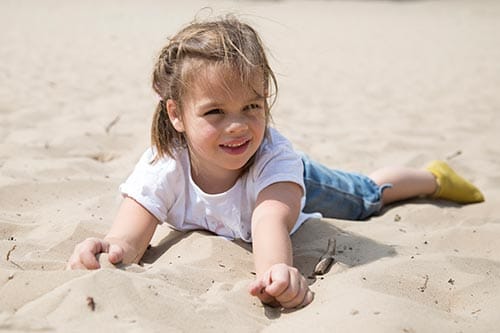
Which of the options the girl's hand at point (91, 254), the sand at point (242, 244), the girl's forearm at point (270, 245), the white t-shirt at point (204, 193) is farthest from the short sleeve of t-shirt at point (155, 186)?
the girl's forearm at point (270, 245)

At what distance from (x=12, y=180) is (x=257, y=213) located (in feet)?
4.39

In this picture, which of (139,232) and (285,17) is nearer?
(139,232)

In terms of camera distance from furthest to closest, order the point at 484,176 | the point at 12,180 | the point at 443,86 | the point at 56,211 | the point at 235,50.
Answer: the point at 443,86
the point at 484,176
the point at 12,180
the point at 56,211
the point at 235,50

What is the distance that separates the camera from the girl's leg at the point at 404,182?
326cm

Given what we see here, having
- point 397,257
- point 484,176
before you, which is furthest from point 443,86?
point 397,257

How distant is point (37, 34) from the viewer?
9.91 m

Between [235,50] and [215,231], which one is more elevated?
[235,50]

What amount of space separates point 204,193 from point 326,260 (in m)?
0.57

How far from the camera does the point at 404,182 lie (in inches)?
129

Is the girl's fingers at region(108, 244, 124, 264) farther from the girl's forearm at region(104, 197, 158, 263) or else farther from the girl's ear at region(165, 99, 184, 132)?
the girl's ear at region(165, 99, 184, 132)

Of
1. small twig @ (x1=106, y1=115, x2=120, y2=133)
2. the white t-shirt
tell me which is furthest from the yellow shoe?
small twig @ (x1=106, y1=115, x2=120, y2=133)

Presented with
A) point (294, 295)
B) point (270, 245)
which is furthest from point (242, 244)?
point (294, 295)

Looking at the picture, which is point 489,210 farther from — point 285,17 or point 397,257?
point 285,17

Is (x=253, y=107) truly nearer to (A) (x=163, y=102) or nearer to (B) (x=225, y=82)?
(B) (x=225, y=82)
